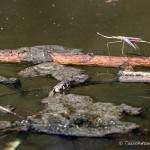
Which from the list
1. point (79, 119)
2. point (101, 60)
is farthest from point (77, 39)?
point (79, 119)

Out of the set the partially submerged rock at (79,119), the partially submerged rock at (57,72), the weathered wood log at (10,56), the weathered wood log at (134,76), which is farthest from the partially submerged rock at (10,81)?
the weathered wood log at (134,76)

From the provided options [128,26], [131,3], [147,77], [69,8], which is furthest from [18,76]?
[131,3]

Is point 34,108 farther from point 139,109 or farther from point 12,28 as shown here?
point 12,28

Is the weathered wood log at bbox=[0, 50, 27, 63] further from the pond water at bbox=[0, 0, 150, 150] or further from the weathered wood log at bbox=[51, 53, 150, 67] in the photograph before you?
the weathered wood log at bbox=[51, 53, 150, 67]

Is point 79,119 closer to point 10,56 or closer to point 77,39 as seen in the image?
point 10,56

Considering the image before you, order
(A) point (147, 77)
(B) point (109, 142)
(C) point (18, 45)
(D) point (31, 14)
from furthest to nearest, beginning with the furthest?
(D) point (31, 14) < (C) point (18, 45) < (A) point (147, 77) < (B) point (109, 142)

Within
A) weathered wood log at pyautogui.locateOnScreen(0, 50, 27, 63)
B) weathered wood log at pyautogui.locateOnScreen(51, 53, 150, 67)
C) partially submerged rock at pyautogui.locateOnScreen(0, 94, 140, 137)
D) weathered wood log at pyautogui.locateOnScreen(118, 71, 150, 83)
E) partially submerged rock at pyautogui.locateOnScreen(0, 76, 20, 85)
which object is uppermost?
weathered wood log at pyautogui.locateOnScreen(0, 50, 27, 63)

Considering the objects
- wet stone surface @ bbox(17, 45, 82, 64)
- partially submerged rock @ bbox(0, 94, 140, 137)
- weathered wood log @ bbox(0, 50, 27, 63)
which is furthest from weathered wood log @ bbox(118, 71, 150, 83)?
weathered wood log @ bbox(0, 50, 27, 63)
